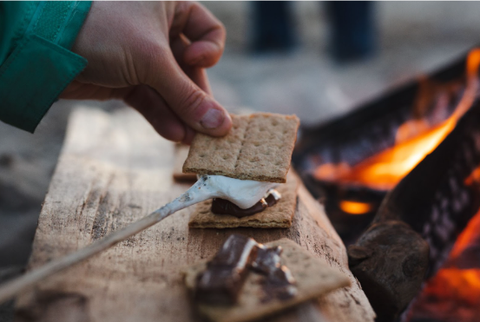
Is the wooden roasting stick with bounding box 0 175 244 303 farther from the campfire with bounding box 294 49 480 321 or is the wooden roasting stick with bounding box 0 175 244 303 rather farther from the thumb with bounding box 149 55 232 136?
the campfire with bounding box 294 49 480 321

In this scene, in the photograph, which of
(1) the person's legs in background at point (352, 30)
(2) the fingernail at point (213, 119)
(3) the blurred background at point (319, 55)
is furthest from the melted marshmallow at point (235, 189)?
(1) the person's legs in background at point (352, 30)

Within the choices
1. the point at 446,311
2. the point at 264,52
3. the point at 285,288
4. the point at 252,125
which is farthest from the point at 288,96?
the point at 285,288

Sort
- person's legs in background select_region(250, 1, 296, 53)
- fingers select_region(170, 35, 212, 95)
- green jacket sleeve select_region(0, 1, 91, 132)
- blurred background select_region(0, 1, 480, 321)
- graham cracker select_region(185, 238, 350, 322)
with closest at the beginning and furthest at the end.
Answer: graham cracker select_region(185, 238, 350, 322)
green jacket sleeve select_region(0, 1, 91, 132)
fingers select_region(170, 35, 212, 95)
blurred background select_region(0, 1, 480, 321)
person's legs in background select_region(250, 1, 296, 53)

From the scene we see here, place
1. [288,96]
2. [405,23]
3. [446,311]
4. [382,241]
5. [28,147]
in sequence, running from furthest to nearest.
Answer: [405,23] → [288,96] → [28,147] → [446,311] → [382,241]

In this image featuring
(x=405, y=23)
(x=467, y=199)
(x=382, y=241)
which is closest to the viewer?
(x=382, y=241)

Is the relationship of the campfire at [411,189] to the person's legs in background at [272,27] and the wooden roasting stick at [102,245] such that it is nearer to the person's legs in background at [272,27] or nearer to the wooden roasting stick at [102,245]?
the wooden roasting stick at [102,245]

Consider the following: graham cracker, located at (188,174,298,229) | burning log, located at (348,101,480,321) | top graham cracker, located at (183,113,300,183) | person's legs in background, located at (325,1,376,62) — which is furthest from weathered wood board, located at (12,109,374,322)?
person's legs in background, located at (325,1,376,62)

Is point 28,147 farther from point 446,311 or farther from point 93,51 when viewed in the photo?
point 446,311
